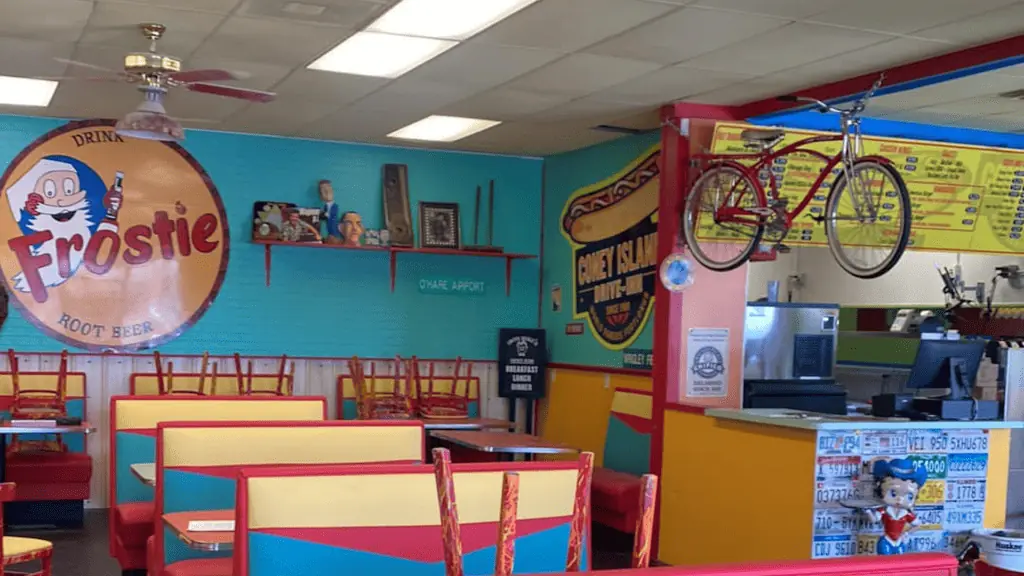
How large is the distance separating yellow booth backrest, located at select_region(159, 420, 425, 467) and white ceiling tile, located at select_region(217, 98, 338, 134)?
11.2 feet

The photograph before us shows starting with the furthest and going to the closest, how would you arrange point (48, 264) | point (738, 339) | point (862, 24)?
point (48, 264) < point (738, 339) < point (862, 24)

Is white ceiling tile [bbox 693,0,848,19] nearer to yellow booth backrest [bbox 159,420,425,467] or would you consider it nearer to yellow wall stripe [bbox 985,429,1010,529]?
yellow booth backrest [bbox 159,420,425,467]

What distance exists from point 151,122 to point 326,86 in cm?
180

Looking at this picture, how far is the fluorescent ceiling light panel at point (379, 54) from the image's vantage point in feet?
20.2

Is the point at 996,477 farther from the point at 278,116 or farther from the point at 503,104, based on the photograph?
the point at 278,116

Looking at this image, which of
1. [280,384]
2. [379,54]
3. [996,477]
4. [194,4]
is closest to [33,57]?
[194,4]

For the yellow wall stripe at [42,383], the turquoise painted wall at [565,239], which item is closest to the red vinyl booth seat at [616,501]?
the turquoise painted wall at [565,239]

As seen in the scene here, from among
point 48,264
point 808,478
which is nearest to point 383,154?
point 48,264

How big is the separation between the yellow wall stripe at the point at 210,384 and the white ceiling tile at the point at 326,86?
2.55 metres

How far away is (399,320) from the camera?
9.88 m

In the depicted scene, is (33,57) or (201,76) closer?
(201,76)

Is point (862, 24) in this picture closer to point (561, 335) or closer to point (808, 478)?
point (808, 478)

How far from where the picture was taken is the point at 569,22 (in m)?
5.61

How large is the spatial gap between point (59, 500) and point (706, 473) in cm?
457
